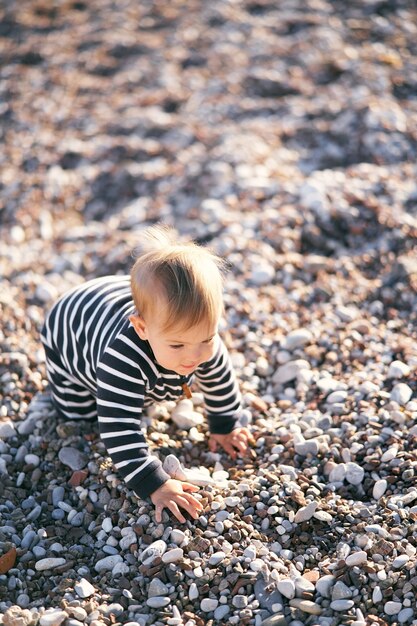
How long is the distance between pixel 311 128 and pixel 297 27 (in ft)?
6.27

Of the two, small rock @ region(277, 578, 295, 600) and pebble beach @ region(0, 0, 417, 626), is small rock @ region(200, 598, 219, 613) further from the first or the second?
small rock @ region(277, 578, 295, 600)

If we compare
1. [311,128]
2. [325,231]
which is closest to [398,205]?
[325,231]

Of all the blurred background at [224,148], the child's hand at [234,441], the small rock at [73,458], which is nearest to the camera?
the small rock at [73,458]

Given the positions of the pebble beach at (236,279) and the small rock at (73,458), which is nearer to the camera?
the pebble beach at (236,279)

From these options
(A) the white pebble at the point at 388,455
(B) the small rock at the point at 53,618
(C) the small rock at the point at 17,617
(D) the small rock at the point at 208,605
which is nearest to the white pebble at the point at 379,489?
(A) the white pebble at the point at 388,455

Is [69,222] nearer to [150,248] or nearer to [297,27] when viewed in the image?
[150,248]

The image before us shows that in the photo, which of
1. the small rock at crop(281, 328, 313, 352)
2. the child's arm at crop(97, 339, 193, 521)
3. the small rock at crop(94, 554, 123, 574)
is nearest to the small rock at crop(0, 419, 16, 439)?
the child's arm at crop(97, 339, 193, 521)

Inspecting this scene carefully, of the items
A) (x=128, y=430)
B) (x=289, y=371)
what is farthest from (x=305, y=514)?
(x=289, y=371)

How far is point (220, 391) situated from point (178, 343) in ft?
1.95

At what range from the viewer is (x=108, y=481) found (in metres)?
3.15

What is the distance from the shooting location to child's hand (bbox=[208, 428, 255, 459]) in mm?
3375

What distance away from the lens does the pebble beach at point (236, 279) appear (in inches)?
109

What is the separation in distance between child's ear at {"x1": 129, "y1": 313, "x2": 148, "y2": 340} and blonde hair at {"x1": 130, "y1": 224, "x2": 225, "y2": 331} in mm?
47

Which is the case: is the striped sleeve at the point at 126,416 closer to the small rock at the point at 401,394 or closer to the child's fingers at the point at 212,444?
the child's fingers at the point at 212,444
